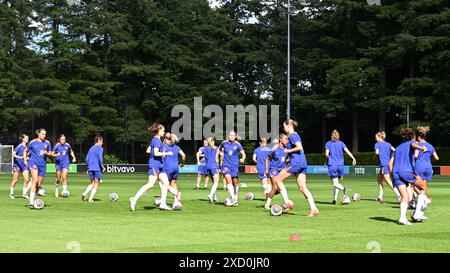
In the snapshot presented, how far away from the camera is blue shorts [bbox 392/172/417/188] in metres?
17.2

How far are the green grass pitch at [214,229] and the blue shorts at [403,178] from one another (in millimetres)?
904

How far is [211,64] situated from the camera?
8188 centimetres

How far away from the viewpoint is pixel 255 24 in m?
83.6

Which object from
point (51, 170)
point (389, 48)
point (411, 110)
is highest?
point (389, 48)

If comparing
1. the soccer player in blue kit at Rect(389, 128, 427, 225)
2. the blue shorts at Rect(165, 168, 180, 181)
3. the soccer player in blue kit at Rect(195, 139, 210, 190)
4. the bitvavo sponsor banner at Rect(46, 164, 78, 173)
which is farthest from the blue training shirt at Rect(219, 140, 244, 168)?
the bitvavo sponsor banner at Rect(46, 164, 78, 173)

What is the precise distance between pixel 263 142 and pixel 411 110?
43.6 meters

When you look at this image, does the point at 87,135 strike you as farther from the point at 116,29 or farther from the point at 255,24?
the point at 255,24

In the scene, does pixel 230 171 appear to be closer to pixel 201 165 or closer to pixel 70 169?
pixel 201 165

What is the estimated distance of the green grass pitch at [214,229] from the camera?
1334cm

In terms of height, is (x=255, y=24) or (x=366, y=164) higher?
(x=255, y=24)
